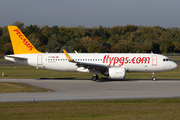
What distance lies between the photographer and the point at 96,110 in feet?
45.0

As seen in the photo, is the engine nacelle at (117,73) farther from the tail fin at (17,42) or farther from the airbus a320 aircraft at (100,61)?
the tail fin at (17,42)

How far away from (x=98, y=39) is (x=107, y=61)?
112920 millimetres

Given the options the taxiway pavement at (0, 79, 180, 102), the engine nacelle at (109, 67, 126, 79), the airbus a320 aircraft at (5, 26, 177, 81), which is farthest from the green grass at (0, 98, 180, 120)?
the airbus a320 aircraft at (5, 26, 177, 81)

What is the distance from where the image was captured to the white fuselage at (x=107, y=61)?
30.3 m

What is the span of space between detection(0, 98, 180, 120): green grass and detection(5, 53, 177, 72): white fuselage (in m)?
13.7

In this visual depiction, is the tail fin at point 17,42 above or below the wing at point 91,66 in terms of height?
above

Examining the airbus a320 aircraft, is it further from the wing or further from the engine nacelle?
the engine nacelle

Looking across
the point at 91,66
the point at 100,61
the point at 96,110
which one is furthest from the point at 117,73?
the point at 96,110

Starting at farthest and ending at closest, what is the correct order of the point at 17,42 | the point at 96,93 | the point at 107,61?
the point at 17,42
the point at 107,61
the point at 96,93

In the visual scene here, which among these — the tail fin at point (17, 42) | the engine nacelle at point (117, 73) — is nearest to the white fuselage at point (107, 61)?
the tail fin at point (17, 42)

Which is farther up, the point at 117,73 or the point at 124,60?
the point at 124,60

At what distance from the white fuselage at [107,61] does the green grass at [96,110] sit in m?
13.7

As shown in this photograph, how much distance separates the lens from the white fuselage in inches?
1193

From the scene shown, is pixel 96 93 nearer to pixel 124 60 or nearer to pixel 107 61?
pixel 107 61
